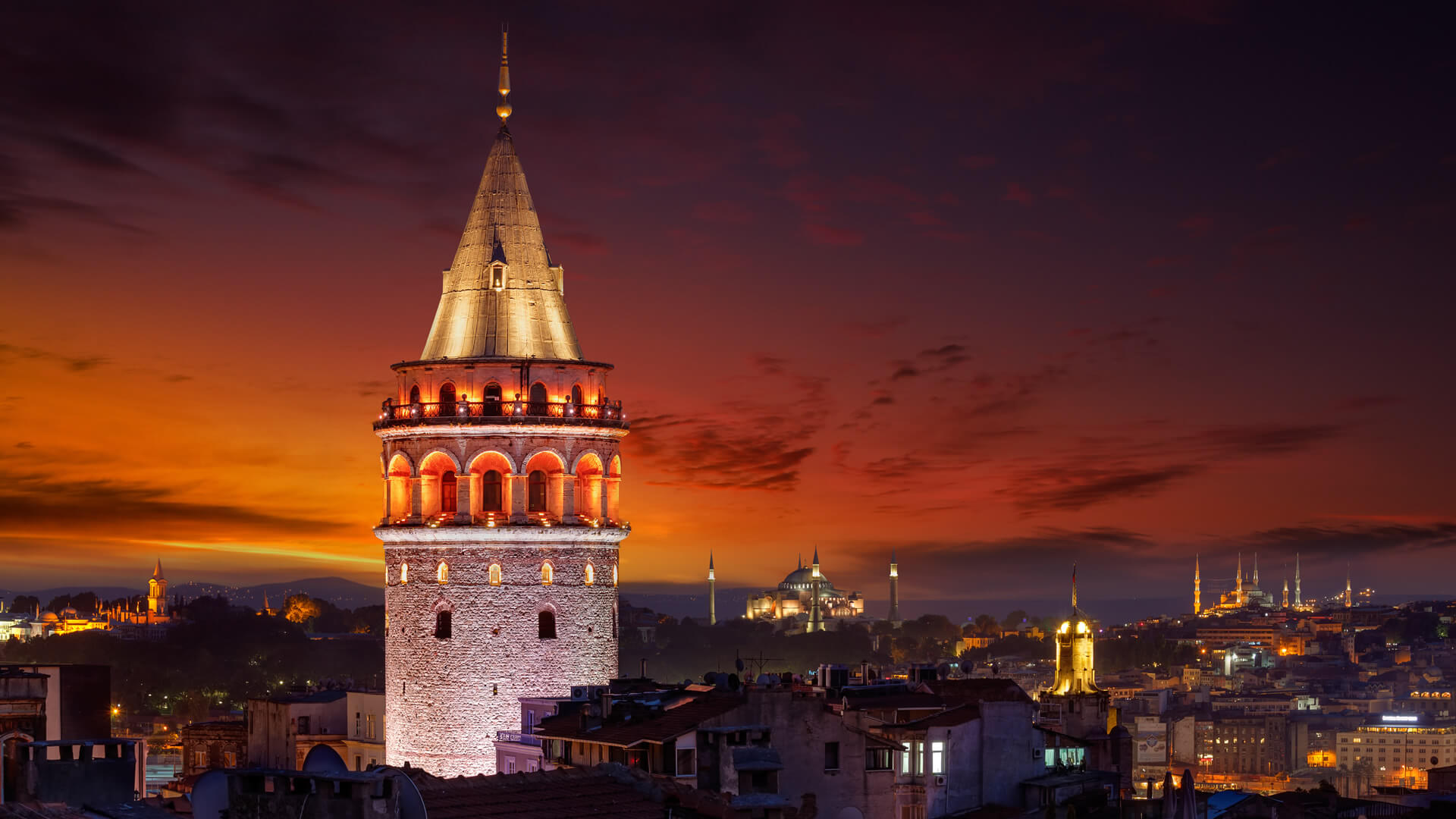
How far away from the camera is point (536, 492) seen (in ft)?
121

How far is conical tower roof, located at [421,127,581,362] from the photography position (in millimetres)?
36625

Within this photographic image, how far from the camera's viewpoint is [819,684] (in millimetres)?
44125

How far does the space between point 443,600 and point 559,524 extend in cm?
230

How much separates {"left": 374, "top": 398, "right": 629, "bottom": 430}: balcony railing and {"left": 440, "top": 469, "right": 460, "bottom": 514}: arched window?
995 mm

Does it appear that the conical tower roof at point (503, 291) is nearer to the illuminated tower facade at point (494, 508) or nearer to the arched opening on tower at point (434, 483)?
the illuminated tower facade at point (494, 508)

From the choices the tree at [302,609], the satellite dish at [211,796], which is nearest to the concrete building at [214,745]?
the satellite dish at [211,796]

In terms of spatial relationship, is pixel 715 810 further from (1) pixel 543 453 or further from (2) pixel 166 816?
(1) pixel 543 453

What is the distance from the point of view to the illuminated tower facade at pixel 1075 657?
2936 inches

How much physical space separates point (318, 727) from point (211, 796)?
28.4m

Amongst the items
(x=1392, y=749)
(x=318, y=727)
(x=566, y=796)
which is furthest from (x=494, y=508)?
(x=1392, y=749)

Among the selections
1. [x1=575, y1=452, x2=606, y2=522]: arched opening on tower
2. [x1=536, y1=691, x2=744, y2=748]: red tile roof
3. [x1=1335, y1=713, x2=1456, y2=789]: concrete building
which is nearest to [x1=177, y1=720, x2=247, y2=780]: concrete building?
[x1=575, y1=452, x2=606, y2=522]: arched opening on tower

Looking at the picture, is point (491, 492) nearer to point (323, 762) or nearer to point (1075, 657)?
point (323, 762)

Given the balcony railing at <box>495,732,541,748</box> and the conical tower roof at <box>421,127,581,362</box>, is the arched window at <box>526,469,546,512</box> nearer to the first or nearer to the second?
the conical tower roof at <box>421,127,581,362</box>

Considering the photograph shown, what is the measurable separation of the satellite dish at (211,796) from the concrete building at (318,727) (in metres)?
23.2
